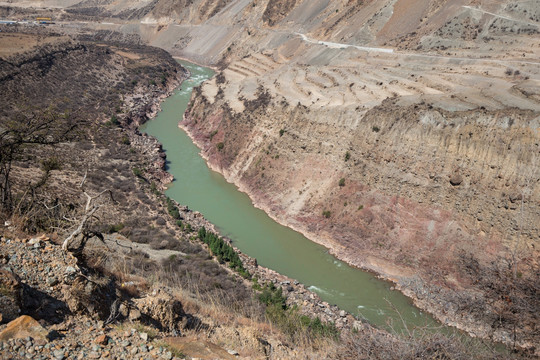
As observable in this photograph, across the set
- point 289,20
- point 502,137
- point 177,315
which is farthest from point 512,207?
point 289,20

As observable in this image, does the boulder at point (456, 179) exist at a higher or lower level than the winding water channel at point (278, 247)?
higher

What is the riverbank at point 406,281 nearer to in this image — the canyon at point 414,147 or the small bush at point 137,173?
the canyon at point 414,147

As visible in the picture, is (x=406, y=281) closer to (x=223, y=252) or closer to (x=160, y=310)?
(x=223, y=252)

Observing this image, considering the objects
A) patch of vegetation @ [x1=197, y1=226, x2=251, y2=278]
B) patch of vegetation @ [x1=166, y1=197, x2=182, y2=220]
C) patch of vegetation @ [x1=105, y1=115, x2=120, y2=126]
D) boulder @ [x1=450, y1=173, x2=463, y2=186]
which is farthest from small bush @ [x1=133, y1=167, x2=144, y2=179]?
boulder @ [x1=450, y1=173, x2=463, y2=186]

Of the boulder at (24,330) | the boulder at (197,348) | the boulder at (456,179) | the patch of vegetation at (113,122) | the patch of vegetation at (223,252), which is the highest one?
the boulder at (24,330)

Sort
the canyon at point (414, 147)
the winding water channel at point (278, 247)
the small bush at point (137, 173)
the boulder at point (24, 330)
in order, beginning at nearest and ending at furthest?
the boulder at point (24, 330) → the canyon at point (414, 147) → the winding water channel at point (278, 247) → the small bush at point (137, 173)

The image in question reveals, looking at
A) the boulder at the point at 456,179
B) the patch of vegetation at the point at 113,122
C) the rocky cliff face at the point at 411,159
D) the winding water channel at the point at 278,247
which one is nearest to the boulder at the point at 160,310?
the rocky cliff face at the point at 411,159

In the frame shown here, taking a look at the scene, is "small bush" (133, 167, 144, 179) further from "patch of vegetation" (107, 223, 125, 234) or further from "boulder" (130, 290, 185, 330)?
"boulder" (130, 290, 185, 330)

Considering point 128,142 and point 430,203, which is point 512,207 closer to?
point 430,203
